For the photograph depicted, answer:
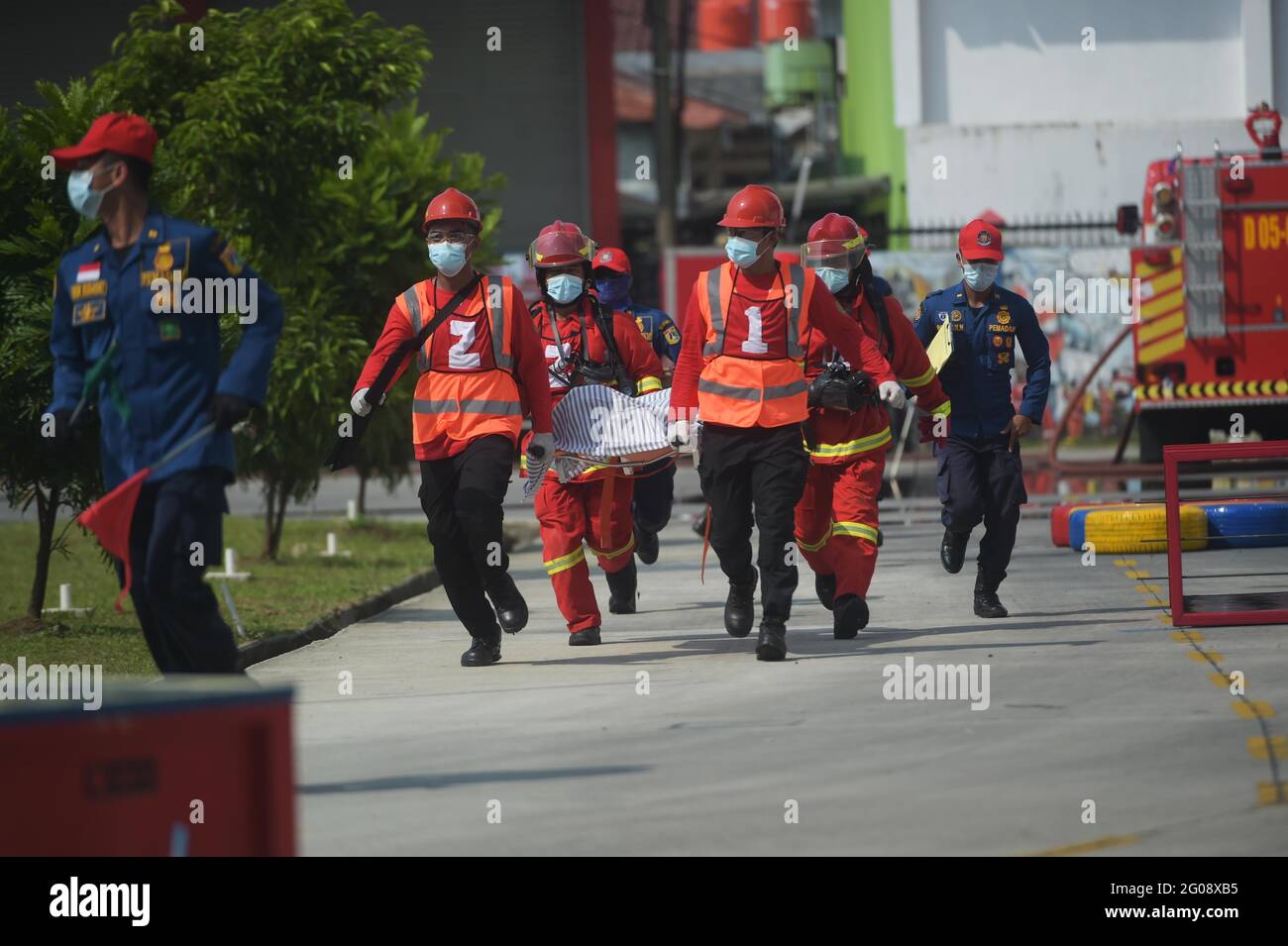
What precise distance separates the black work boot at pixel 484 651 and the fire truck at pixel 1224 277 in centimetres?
1231

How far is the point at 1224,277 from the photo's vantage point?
68.6ft

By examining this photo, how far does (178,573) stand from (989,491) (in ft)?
19.0

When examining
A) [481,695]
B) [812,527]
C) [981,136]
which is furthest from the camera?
[981,136]

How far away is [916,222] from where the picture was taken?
33812mm

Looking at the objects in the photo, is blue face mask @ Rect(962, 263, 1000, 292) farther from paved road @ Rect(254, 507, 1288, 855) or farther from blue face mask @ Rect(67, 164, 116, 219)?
blue face mask @ Rect(67, 164, 116, 219)

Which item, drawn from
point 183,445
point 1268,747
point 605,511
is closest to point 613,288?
point 605,511

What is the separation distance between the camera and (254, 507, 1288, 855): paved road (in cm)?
636

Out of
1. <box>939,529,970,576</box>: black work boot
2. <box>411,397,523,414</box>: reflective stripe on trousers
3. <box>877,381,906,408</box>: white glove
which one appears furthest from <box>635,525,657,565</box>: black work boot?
<box>411,397,523,414</box>: reflective stripe on trousers

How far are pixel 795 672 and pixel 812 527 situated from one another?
Answer: 1522mm

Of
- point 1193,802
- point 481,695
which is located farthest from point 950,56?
point 1193,802

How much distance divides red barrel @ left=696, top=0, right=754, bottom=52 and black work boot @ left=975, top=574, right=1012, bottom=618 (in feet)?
165

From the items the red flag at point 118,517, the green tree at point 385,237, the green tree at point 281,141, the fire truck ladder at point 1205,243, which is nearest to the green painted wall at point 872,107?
the fire truck ladder at point 1205,243

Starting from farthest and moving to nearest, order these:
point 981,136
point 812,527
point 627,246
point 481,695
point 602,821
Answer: point 627,246 < point 981,136 < point 812,527 < point 481,695 < point 602,821

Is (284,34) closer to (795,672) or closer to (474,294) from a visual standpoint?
(474,294)
